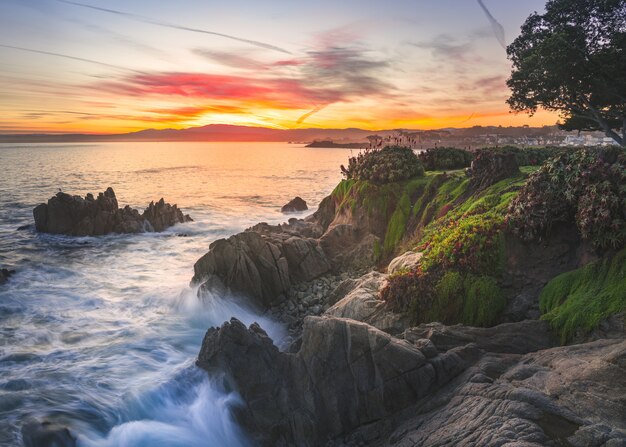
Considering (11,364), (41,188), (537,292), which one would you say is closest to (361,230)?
(537,292)

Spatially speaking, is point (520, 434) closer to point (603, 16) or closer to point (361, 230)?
point (361, 230)

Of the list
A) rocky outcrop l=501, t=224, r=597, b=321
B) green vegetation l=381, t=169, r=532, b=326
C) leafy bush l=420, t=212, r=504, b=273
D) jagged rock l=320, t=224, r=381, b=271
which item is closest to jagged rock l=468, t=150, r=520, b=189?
green vegetation l=381, t=169, r=532, b=326

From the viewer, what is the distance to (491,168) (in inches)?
894

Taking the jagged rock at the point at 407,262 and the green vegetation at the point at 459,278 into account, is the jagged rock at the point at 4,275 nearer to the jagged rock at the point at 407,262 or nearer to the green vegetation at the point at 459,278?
the jagged rock at the point at 407,262

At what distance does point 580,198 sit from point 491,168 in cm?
933

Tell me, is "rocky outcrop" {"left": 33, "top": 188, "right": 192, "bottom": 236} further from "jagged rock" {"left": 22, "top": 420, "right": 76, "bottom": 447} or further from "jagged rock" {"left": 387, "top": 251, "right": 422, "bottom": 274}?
"jagged rock" {"left": 387, "top": 251, "right": 422, "bottom": 274}

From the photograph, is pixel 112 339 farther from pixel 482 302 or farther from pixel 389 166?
pixel 389 166

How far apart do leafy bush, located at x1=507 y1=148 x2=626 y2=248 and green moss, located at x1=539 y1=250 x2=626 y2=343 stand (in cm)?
92

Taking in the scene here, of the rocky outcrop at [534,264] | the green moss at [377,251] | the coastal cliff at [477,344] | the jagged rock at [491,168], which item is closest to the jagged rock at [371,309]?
the coastal cliff at [477,344]

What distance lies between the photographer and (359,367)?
11570mm

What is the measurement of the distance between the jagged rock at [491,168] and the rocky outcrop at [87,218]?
36.0 metres

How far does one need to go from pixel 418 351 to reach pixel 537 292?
5342mm

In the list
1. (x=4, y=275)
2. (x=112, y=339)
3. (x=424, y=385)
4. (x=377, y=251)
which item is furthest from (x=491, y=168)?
(x=4, y=275)

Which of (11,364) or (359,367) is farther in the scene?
(11,364)
